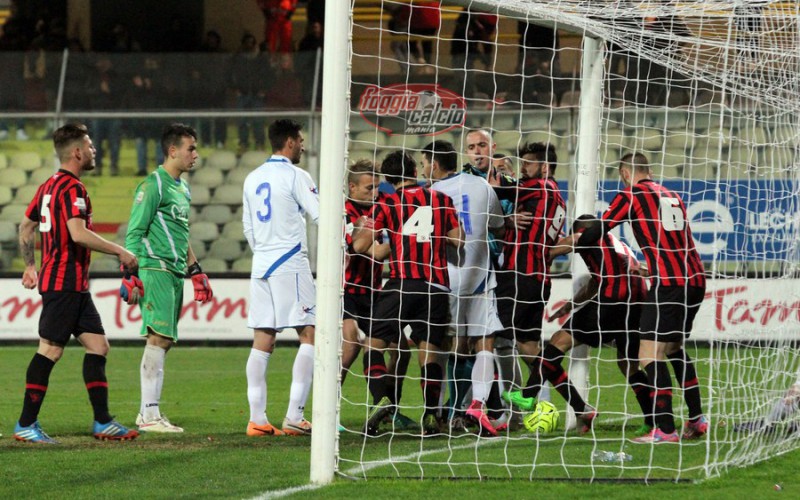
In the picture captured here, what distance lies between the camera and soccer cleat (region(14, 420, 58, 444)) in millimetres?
7676

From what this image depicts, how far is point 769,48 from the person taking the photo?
25.4 ft

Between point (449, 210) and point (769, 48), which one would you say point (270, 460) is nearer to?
point (449, 210)

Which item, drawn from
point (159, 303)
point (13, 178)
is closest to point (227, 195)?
point (13, 178)

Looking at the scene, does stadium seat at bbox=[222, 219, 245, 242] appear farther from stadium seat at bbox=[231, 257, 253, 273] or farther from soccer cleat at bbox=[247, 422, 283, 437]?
soccer cleat at bbox=[247, 422, 283, 437]

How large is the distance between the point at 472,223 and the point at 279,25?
13026mm

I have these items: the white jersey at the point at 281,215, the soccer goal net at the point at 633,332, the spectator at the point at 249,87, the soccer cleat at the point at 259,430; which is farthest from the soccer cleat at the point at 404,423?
the spectator at the point at 249,87

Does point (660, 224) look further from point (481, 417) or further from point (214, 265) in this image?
point (214, 265)

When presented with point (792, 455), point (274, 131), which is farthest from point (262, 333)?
Result: point (792, 455)

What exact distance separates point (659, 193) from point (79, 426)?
4387mm

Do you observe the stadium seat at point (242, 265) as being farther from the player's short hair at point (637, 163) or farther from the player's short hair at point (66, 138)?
the player's short hair at point (637, 163)

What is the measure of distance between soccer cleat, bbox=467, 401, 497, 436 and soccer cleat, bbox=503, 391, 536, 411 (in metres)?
0.25

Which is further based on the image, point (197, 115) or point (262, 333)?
point (197, 115)

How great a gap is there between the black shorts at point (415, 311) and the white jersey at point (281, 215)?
640 mm

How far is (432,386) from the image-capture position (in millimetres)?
8141
